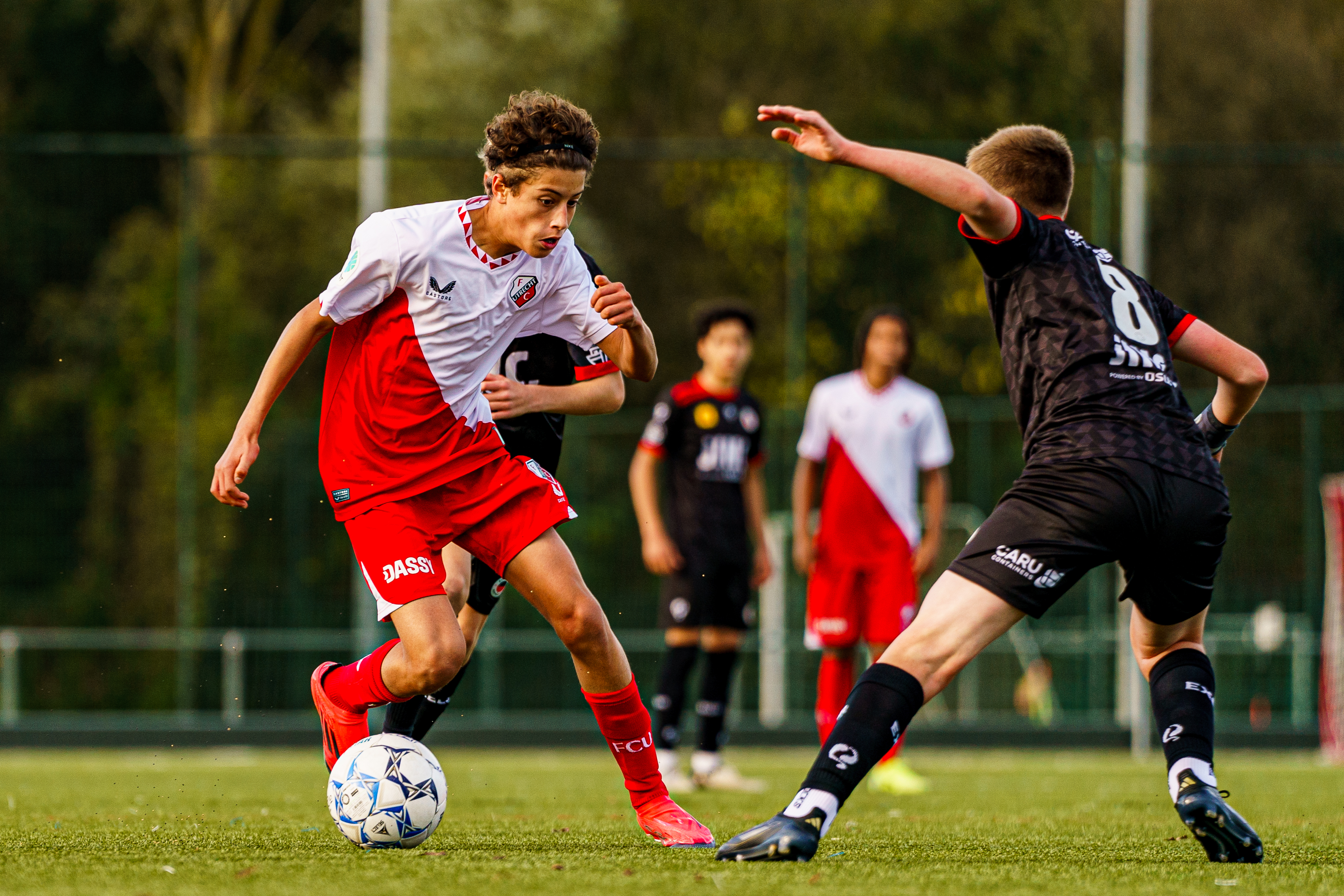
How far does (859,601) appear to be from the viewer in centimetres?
790

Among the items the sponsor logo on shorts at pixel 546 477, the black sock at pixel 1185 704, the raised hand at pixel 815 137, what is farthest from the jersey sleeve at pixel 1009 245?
the sponsor logo on shorts at pixel 546 477

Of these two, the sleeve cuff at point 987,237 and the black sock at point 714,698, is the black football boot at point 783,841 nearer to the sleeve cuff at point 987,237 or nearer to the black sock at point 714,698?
the sleeve cuff at point 987,237

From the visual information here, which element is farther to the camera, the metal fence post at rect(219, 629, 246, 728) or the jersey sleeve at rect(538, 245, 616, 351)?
the metal fence post at rect(219, 629, 246, 728)

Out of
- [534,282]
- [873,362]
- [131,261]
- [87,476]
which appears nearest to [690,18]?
[131,261]

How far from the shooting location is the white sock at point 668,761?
24.5ft

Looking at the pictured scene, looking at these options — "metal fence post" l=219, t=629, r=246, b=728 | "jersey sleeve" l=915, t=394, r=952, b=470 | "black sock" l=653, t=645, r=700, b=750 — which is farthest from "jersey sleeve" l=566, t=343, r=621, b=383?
"metal fence post" l=219, t=629, r=246, b=728

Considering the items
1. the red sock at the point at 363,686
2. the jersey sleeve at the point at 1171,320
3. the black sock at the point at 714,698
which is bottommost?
the black sock at the point at 714,698

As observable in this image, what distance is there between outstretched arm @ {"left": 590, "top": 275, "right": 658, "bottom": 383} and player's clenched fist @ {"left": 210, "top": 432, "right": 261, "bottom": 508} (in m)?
0.99

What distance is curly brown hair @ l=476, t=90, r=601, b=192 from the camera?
14.3ft

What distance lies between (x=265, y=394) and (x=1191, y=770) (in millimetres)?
2591

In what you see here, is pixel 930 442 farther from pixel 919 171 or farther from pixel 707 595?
pixel 919 171

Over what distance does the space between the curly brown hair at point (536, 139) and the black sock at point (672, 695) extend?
3.68m

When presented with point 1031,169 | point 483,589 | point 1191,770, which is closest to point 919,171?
point 1031,169

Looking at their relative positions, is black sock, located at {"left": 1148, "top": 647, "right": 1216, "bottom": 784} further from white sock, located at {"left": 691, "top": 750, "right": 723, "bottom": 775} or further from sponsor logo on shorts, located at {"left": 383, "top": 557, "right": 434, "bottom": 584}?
white sock, located at {"left": 691, "top": 750, "right": 723, "bottom": 775}
